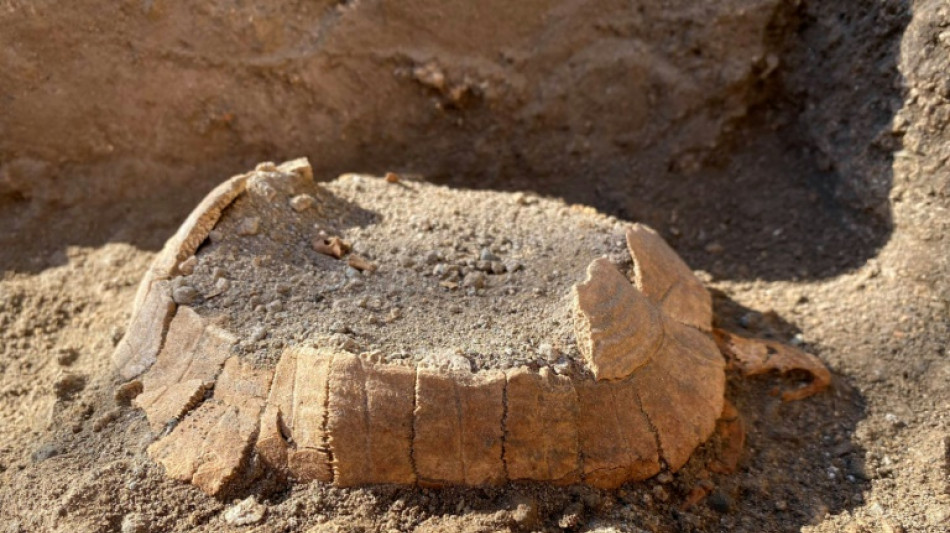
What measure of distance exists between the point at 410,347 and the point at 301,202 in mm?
776

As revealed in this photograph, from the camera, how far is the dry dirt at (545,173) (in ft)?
7.44

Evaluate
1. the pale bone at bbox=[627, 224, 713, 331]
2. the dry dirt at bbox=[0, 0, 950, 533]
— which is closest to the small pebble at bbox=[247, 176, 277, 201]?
the dry dirt at bbox=[0, 0, 950, 533]

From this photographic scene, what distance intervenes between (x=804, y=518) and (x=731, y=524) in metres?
0.23

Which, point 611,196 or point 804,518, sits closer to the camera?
point 804,518

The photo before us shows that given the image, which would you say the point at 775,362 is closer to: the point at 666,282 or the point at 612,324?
the point at 666,282

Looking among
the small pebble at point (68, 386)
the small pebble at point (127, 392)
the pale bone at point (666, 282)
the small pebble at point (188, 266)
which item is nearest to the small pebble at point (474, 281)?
the pale bone at point (666, 282)

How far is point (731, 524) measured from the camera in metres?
2.29

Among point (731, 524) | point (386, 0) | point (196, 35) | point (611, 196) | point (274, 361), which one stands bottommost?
point (731, 524)

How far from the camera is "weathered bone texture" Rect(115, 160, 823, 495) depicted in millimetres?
2074

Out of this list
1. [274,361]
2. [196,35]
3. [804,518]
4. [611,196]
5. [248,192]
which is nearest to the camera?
[274,361]

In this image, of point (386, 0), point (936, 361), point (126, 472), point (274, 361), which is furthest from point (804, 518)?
point (386, 0)

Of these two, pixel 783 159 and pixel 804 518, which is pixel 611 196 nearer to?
pixel 783 159

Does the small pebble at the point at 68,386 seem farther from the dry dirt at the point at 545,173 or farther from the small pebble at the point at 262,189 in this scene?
the small pebble at the point at 262,189

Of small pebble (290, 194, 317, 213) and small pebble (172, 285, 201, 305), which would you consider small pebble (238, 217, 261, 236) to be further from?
small pebble (172, 285, 201, 305)
